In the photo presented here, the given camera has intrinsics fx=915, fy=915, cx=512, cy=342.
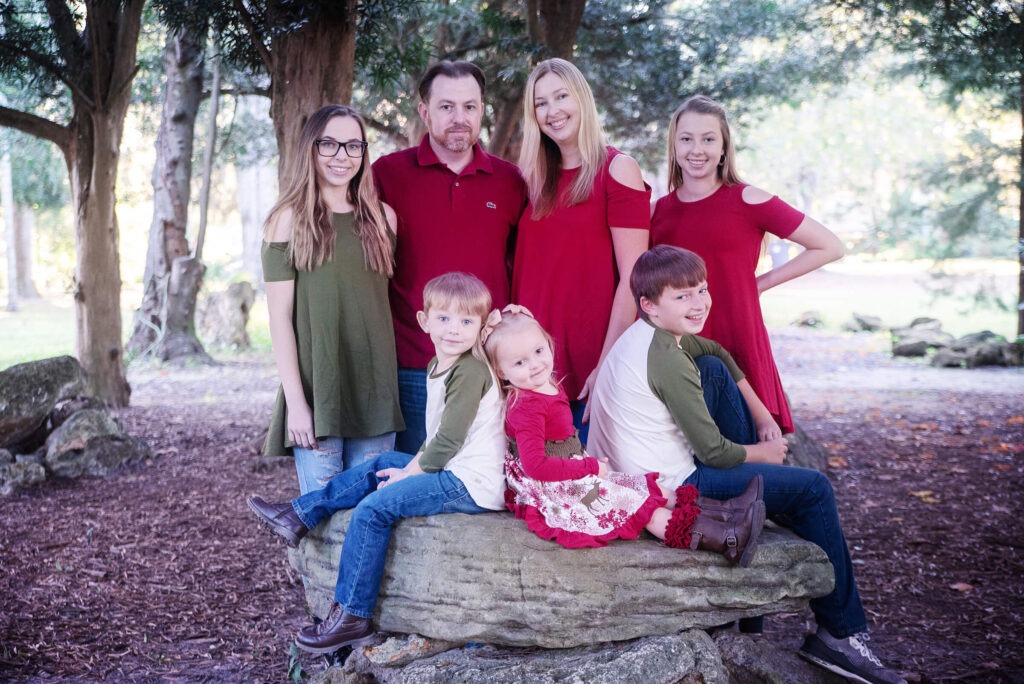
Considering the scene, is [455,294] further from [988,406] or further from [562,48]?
[988,406]

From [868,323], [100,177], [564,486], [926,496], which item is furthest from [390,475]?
[868,323]

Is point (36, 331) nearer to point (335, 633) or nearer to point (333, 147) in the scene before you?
point (333, 147)

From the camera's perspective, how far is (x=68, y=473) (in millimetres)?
6594

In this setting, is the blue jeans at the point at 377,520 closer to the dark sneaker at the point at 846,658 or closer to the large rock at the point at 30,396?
the dark sneaker at the point at 846,658

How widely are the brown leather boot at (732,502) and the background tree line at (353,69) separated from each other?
339cm

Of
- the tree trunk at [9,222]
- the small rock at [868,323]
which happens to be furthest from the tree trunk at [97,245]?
the small rock at [868,323]

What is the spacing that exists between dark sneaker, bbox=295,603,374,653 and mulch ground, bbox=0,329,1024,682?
1.02 m

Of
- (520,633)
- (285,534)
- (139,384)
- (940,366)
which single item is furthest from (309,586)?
(940,366)

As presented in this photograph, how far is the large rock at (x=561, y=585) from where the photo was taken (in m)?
3.04

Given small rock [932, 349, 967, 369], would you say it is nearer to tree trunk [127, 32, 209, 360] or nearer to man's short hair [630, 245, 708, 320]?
tree trunk [127, 32, 209, 360]

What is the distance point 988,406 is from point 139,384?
9461 mm

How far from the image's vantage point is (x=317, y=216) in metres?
3.35

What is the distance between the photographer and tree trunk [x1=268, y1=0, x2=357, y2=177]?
5.15 metres

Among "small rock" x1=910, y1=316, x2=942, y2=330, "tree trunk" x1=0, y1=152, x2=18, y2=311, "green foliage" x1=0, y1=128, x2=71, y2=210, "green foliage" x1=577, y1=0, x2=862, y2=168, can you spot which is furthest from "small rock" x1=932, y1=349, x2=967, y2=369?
"tree trunk" x1=0, y1=152, x2=18, y2=311
